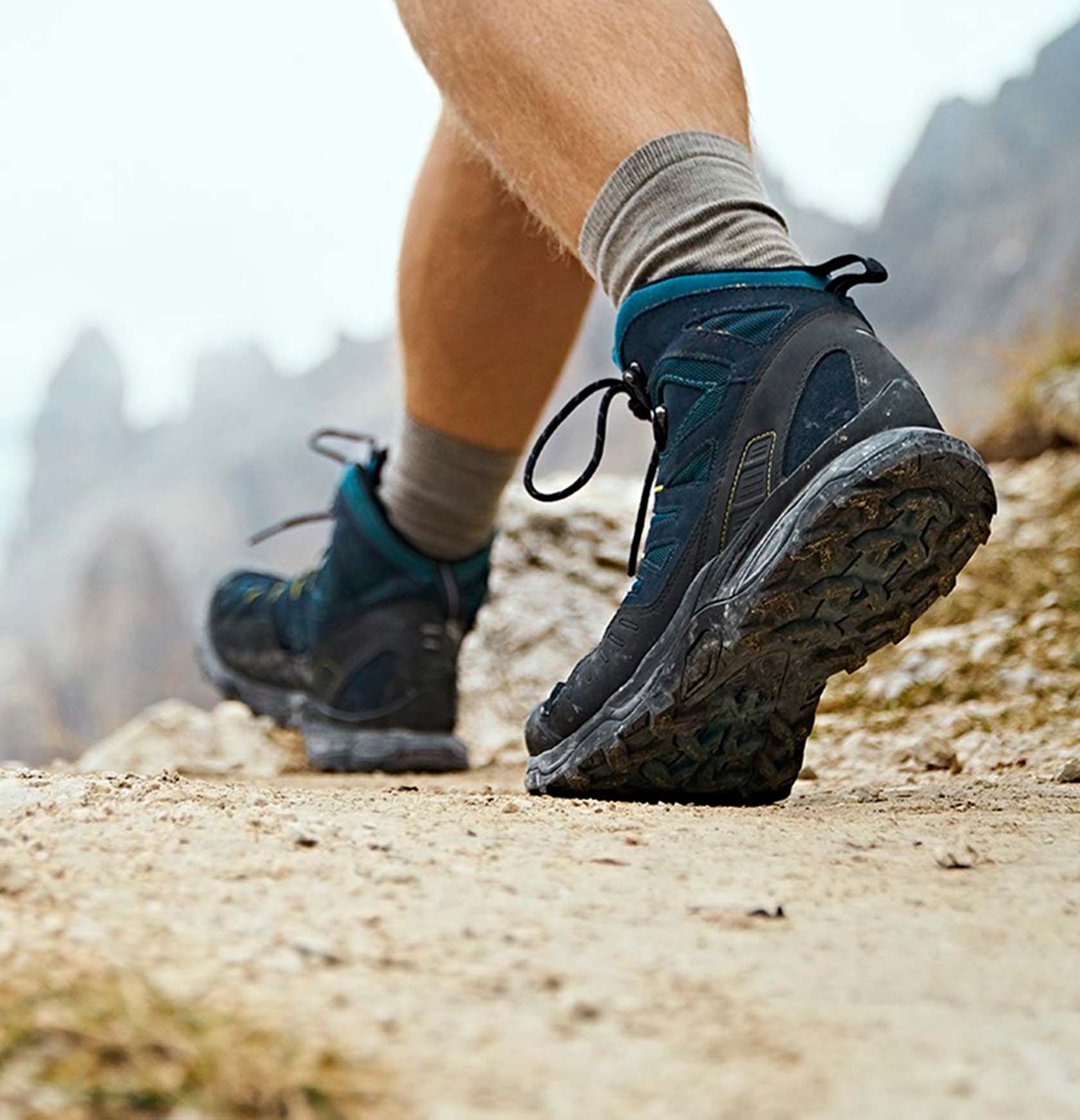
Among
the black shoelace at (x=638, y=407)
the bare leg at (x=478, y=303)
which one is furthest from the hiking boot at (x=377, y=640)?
the black shoelace at (x=638, y=407)

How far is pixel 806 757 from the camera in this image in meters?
1.70

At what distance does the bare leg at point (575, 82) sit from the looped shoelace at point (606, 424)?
14 cm

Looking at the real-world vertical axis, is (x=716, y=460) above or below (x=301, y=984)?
above

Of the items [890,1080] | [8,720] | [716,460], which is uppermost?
[716,460]

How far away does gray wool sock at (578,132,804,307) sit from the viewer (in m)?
0.99

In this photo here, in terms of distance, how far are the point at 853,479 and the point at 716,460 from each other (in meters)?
0.14

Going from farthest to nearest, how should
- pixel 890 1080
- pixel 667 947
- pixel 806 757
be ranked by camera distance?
pixel 806 757
pixel 667 947
pixel 890 1080

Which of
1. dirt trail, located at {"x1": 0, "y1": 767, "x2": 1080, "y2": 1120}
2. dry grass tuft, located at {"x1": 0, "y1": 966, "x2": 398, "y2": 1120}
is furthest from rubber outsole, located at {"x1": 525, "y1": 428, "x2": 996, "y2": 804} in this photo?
dry grass tuft, located at {"x1": 0, "y1": 966, "x2": 398, "y2": 1120}

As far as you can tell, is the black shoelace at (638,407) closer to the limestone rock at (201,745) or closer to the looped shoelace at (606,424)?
the looped shoelace at (606,424)

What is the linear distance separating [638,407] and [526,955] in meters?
0.64

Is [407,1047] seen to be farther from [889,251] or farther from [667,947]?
[889,251]

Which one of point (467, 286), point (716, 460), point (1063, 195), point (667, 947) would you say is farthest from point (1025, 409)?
Answer: point (1063, 195)

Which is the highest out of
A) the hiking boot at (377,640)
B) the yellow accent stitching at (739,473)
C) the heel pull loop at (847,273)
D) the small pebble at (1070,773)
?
the heel pull loop at (847,273)

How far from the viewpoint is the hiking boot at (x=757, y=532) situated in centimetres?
90
